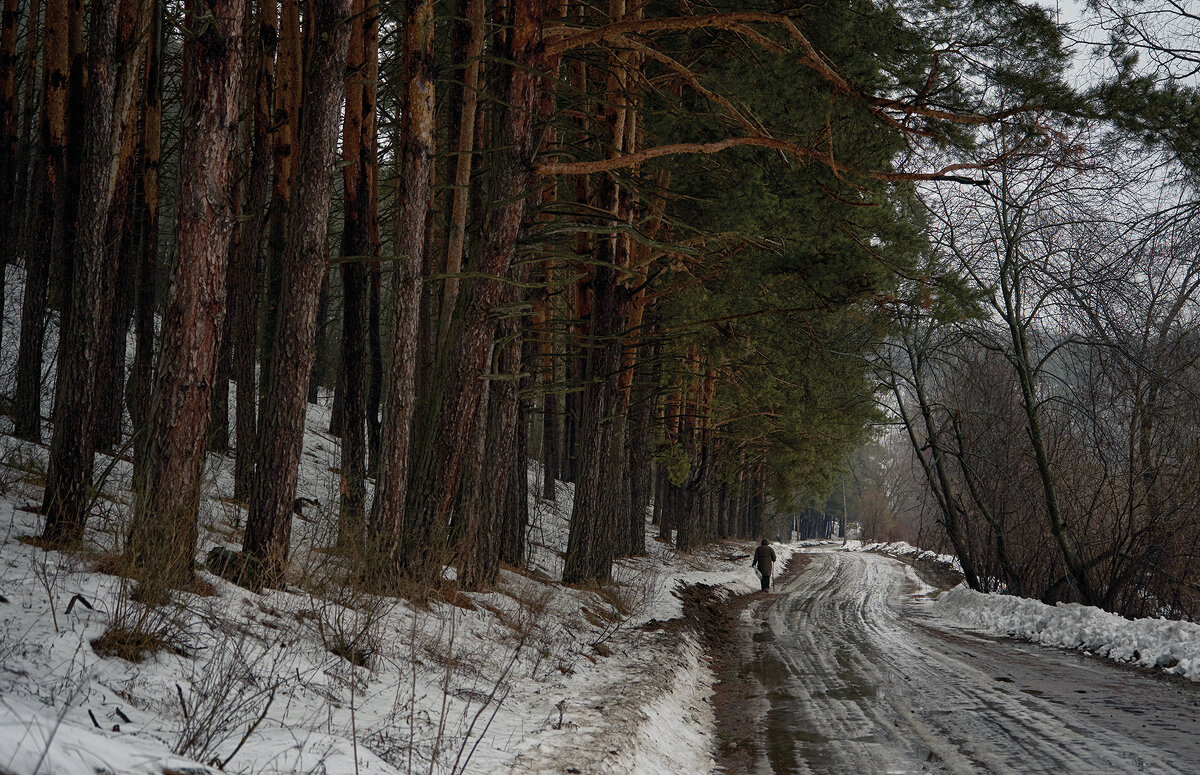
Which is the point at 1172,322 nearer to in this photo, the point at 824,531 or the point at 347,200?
the point at 347,200

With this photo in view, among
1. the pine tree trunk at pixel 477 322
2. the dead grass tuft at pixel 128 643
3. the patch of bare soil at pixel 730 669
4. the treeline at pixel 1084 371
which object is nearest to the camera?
the dead grass tuft at pixel 128 643

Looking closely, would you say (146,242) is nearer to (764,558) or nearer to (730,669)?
(730,669)

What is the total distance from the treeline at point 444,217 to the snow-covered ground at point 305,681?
1.66 ft

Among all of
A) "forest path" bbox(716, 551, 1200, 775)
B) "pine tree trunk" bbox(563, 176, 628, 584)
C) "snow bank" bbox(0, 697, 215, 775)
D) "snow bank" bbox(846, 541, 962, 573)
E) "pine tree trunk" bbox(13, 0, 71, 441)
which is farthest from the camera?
"snow bank" bbox(846, 541, 962, 573)

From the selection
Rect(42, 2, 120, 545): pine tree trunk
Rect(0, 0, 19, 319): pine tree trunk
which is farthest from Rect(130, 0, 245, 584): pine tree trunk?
Rect(0, 0, 19, 319): pine tree trunk

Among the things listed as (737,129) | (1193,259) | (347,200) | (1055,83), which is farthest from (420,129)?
(1193,259)

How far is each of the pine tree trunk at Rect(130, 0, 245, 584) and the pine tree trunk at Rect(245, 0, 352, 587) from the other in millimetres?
1029

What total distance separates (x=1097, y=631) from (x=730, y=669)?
514 cm

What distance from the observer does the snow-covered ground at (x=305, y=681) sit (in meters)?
3.23

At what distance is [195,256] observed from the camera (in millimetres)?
5848

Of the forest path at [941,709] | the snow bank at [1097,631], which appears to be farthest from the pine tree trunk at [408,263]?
the snow bank at [1097,631]

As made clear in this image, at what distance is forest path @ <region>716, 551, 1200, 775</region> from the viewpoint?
17.5 ft

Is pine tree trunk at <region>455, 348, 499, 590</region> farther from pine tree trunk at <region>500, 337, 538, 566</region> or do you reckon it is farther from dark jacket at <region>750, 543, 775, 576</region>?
dark jacket at <region>750, 543, 775, 576</region>

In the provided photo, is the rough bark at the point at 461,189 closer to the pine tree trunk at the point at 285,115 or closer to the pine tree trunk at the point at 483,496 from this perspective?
the pine tree trunk at the point at 483,496
